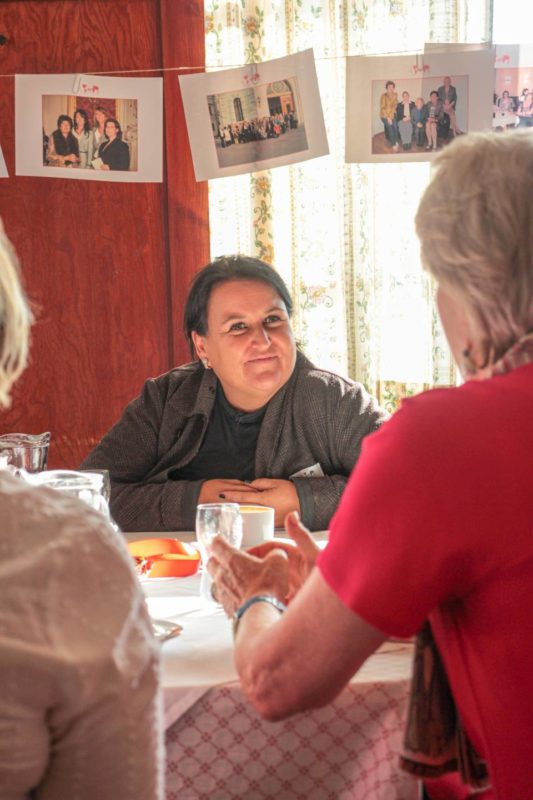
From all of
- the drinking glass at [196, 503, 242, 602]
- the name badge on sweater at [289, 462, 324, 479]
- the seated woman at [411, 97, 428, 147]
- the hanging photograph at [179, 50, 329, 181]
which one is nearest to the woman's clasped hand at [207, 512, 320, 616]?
the drinking glass at [196, 503, 242, 602]

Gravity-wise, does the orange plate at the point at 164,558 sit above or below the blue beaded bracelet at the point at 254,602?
below

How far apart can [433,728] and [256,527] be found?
2.54ft

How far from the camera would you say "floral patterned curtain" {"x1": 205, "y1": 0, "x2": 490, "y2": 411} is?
130 inches

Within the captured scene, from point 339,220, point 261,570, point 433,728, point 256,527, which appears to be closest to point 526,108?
point 339,220

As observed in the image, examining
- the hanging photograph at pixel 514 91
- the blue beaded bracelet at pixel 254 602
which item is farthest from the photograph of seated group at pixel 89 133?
the blue beaded bracelet at pixel 254 602

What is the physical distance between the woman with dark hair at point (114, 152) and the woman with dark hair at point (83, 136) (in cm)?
4

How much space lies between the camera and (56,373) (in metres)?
3.49

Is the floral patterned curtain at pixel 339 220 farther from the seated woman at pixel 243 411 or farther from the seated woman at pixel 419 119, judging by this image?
the seated woman at pixel 243 411

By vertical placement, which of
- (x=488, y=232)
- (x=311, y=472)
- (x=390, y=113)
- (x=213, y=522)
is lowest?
(x=311, y=472)

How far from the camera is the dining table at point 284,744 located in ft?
3.88

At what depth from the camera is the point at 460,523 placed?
0.93 m

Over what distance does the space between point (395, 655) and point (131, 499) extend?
105 cm

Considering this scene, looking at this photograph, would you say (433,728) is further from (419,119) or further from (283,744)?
(419,119)

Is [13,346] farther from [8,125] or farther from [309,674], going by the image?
[8,125]
